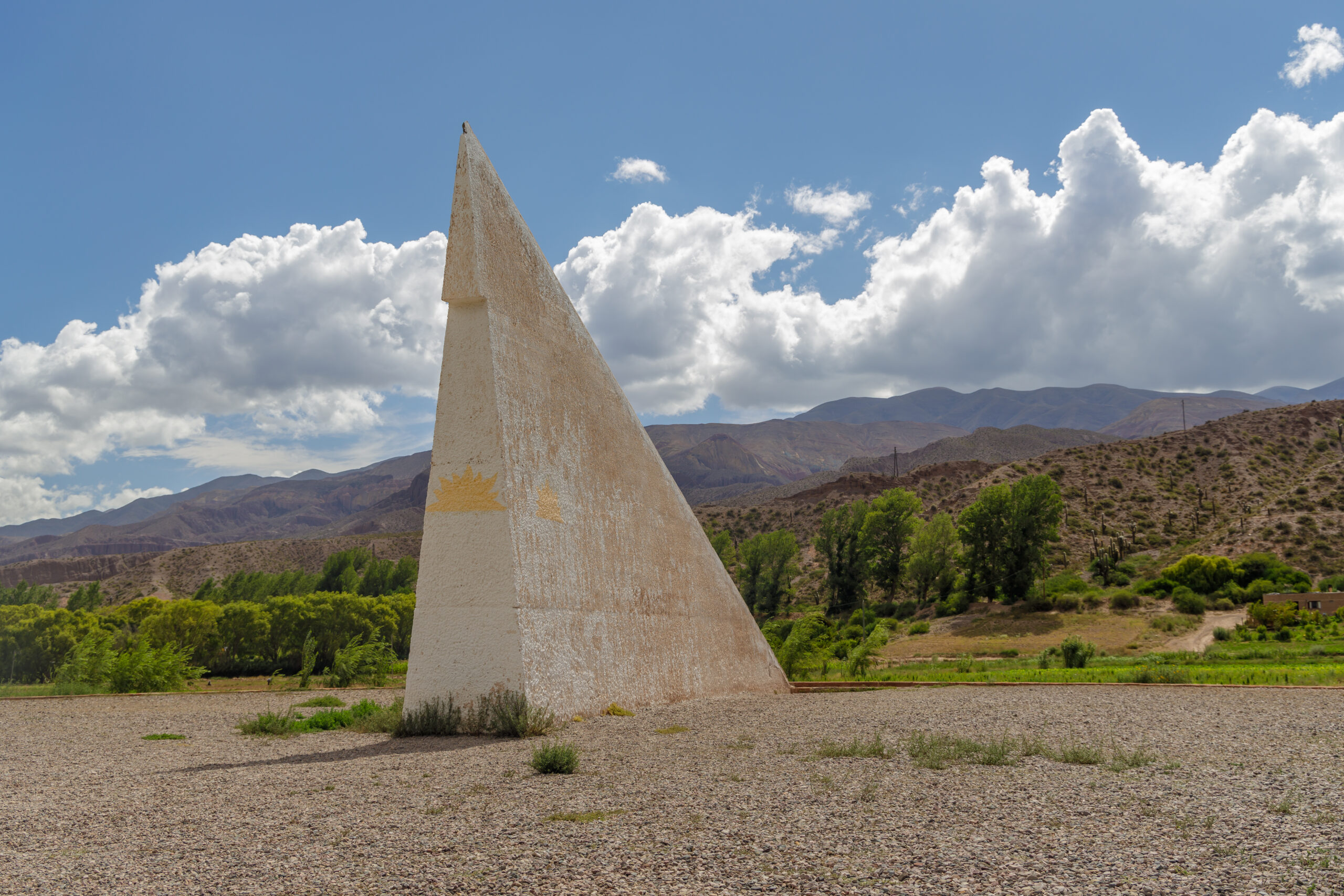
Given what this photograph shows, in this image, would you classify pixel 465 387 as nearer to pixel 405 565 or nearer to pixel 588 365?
pixel 588 365

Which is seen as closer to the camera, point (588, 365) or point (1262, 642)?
point (588, 365)

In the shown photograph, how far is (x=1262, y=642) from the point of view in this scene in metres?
25.7

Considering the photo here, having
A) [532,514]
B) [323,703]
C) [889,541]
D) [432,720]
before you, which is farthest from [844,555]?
[432,720]

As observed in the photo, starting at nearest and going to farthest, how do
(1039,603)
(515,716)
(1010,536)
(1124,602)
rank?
(515,716) → (1124,602) → (1039,603) → (1010,536)

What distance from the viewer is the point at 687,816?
5.29 metres

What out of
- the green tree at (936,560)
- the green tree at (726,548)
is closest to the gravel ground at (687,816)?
the green tree at (936,560)

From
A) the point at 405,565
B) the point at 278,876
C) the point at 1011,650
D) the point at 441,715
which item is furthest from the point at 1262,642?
the point at 405,565

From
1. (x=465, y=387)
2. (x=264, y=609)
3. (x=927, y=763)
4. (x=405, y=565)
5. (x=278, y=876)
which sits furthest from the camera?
(x=405, y=565)

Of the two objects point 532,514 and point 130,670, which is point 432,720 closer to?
point 532,514

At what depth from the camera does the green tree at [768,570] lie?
52.8 m

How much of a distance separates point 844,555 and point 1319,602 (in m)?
26.8

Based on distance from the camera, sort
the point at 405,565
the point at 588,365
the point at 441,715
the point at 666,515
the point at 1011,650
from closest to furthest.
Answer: the point at 441,715 < the point at 588,365 < the point at 666,515 < the point at 1011,650 < the point at 405,565

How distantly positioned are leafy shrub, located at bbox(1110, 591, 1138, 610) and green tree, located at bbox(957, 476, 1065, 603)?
5491 millimetres

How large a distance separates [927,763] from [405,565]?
57173 mm
